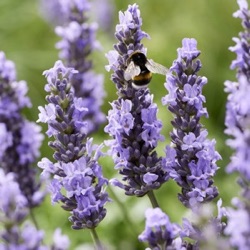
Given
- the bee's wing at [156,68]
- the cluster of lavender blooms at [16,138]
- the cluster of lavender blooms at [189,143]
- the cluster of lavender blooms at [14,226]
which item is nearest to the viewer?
the cluster of lavender blooms at [14,226]

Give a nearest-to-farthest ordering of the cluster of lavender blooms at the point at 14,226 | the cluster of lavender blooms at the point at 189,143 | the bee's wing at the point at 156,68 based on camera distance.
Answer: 1. the cluster of lavender blooms at the point at 14,226
2. the cluster of lavender blooms at the point at 189,143
3. the bee's wing at the point at 156,68

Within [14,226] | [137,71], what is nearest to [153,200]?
[137,71]

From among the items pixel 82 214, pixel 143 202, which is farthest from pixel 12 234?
pixel 143 202

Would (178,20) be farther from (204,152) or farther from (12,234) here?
(12,234)

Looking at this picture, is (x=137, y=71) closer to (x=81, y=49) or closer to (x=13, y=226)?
(x=13, y=226)

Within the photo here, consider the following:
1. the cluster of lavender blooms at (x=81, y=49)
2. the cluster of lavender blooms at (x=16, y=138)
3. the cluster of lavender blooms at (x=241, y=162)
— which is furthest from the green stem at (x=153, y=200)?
the cluster of lavender blooms at (x=81, y=49)

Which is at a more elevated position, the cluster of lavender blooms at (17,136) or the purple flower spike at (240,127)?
the cluster of lavender blooms at (17,136)

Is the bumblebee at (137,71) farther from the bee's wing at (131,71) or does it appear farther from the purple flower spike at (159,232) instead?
the purple flower spike at (159,232)

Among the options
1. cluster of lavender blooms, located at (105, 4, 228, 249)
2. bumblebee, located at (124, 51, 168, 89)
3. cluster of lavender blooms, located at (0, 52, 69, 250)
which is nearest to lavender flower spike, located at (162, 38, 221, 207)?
cluster of lavender blooms, located at (105, 4, 228, 249)
